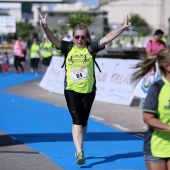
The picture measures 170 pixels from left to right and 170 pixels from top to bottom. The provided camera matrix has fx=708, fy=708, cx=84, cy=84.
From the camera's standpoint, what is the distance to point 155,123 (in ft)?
19.0

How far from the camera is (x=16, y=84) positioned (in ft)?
88.7

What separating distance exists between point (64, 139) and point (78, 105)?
264 cm

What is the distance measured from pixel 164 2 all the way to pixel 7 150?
264ft

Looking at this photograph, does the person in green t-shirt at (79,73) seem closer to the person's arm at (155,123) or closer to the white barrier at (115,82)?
the person's arm at (155,123)

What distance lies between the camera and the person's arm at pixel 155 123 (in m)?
5.76

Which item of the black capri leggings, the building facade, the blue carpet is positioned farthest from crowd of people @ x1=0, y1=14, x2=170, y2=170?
the building facade

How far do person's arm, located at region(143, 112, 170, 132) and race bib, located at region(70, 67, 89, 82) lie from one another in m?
Answer: 3.64

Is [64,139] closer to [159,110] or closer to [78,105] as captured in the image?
[78,105]

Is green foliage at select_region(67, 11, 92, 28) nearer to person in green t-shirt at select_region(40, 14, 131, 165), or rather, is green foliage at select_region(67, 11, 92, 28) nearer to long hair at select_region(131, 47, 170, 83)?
person in green t-shirt at select_region(40, 14, 131, 165)

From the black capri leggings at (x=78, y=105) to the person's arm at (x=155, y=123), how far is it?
3.71m

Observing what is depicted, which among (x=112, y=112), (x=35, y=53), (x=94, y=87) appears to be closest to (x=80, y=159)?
(x=94, y=87)

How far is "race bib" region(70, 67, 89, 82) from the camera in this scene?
372 inches

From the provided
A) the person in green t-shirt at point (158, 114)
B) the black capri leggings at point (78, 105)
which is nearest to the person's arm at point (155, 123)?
the person in green t-shirt at point (158, 114)

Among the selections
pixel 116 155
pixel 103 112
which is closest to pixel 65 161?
pixel 116 155
